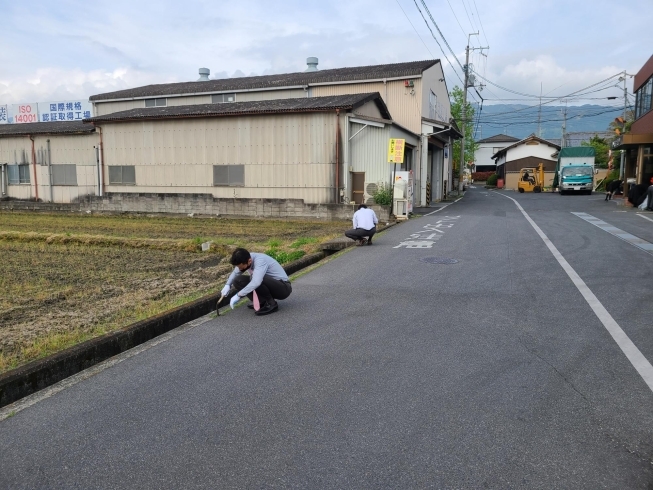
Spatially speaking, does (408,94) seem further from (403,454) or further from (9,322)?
(403,454)

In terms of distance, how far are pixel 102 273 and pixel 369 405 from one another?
22.6ft

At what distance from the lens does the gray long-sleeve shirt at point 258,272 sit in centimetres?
634

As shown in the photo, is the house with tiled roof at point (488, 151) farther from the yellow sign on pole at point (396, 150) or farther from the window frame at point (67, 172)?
the window frame at point (67, 172)

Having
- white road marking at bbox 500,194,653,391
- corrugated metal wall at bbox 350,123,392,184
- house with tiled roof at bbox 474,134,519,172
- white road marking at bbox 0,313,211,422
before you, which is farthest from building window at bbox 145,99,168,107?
house with tiled roof at bbox 474,134,519,172

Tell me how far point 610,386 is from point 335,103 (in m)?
17.7

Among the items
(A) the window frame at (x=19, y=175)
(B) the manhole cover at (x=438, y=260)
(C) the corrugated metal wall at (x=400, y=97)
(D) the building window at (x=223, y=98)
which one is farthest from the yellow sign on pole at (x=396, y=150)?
(A) the window frame at (x=19, y=175)

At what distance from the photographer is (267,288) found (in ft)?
22.0

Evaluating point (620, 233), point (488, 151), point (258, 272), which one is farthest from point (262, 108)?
point (488, 151)

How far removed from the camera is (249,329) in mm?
6102

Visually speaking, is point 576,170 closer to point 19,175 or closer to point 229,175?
point 229,175

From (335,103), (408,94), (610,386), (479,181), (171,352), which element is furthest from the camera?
(479,181)

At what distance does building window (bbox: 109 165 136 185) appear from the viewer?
24.1 metres

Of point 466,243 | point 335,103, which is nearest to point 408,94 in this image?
point 335,103

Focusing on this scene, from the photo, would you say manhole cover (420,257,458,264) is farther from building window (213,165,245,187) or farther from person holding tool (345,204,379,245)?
building window (213,165,245,187)
